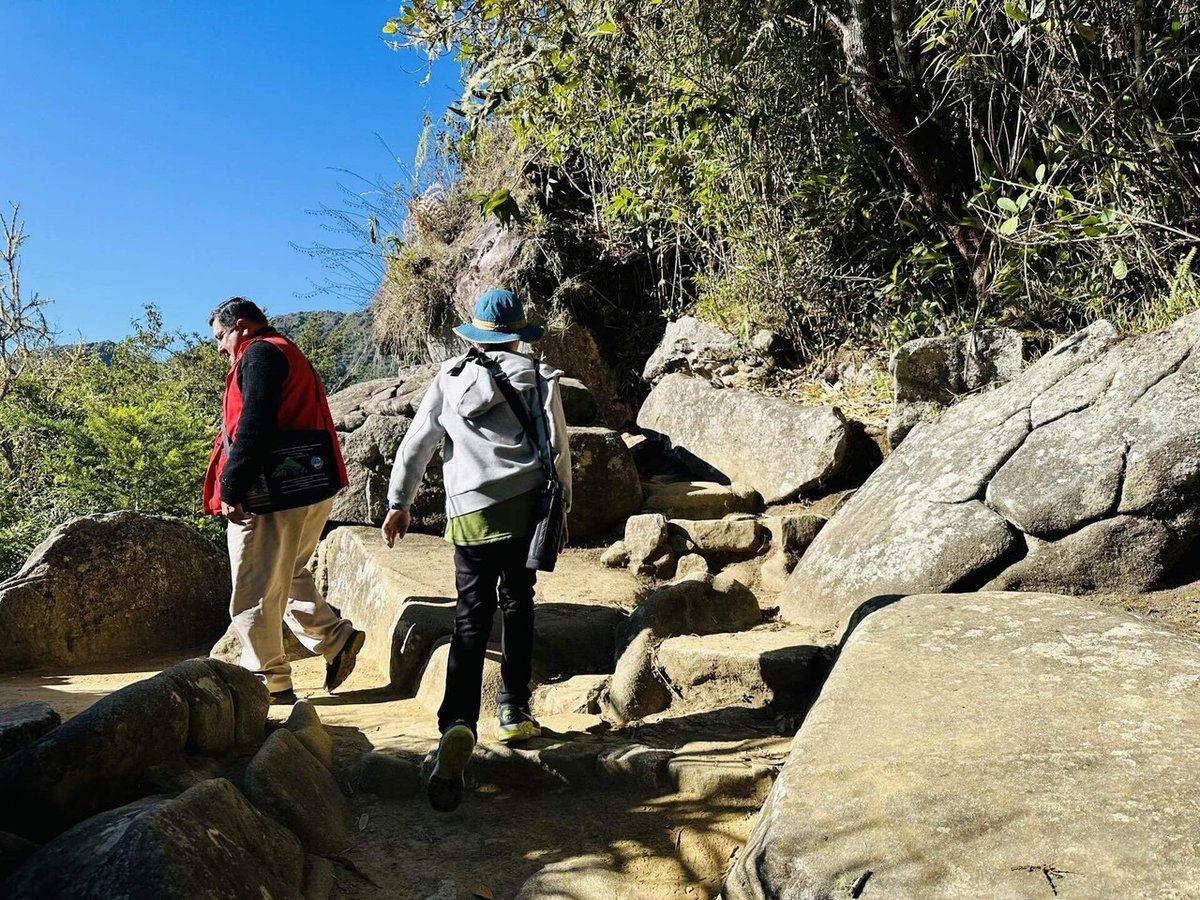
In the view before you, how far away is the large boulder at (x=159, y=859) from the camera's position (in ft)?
7.00

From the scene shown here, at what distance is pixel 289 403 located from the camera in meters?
4.25

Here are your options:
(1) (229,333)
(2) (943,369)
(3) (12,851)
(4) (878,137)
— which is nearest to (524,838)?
(3) (12,851)

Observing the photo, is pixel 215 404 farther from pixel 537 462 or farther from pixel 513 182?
pixel 537 462

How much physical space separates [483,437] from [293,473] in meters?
1.19

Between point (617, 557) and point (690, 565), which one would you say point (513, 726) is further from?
point (617, 557)

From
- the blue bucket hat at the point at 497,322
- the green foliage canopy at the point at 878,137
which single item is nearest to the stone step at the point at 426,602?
the blue bucket hat at the point at 497,322

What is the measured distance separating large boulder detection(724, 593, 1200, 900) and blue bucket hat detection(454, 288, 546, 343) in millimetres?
1693

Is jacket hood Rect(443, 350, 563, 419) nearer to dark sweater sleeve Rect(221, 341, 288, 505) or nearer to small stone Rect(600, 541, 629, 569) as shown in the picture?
dark sweater sleeve Rect(221, 341, 288, 505)

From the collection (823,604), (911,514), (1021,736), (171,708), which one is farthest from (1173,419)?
(171,708)

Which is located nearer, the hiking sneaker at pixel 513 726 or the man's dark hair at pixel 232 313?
the hiking sneaker at pixel 513 726

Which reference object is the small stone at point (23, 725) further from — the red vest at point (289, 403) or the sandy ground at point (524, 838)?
the red vest at point (289, 403)

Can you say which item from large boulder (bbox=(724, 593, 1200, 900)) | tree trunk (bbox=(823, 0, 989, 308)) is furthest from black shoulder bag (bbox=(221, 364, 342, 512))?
tree trunk (bbox=(823, 0, 989, 308))

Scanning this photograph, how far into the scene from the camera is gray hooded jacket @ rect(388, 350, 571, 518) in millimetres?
3480

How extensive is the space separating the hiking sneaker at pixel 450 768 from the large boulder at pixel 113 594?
14.2 ft
